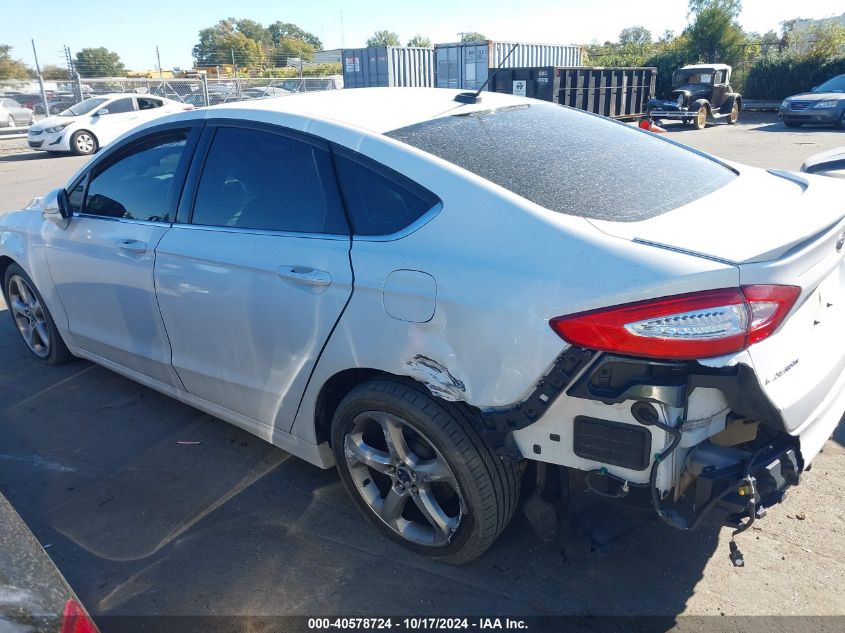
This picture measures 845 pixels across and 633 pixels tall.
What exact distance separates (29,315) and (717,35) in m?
36.0

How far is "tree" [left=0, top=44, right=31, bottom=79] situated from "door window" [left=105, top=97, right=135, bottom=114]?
3345 centimetres

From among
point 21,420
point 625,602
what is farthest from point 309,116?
Answer: point 21,420

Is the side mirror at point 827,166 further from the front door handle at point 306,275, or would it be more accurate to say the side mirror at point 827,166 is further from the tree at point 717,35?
the tree at point 717,35

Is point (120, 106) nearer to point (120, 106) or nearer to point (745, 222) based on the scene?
point (120, 106)

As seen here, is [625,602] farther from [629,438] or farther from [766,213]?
[766,213]

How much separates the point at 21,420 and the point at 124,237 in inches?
55.7

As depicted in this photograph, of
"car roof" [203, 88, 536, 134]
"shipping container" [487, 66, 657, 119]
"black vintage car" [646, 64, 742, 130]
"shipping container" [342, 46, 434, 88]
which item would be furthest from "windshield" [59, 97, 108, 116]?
"car roof" [203, 88, 536, 134]

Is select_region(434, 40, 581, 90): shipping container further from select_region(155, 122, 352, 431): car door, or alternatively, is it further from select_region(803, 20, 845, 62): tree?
select_region(155, 122, 352, 431): car door

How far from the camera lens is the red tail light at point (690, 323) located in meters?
1.90

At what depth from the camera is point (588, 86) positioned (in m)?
18.3

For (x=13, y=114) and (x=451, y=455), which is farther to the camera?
(x=13, y=114)

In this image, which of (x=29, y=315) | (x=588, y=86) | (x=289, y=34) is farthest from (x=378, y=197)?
(x=289, y=34)

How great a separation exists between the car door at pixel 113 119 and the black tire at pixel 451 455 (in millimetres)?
17541

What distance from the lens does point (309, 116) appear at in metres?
2.83
